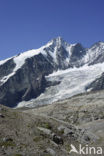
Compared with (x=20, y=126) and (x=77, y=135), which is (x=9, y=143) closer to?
(x=20, y=126)

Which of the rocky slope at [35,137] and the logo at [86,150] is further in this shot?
the logo at [86,150]

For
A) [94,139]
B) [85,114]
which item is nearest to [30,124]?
[94,139]

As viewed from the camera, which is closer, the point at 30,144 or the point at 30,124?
the point at 30,144

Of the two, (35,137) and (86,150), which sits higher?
(35,137)

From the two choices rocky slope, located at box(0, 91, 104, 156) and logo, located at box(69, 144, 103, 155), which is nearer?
rocky slope, located at box(0, 91, 104, 156)

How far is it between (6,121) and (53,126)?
804 cm

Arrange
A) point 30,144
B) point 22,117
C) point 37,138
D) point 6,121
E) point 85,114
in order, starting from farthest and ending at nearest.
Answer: point 85,114 → point 22,117 → point 6,121 → point 37,138 → point 30,144

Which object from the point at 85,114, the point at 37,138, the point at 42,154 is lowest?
the point at 42,154

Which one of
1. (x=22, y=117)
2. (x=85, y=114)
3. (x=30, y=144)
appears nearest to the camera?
(x=30, y=144)

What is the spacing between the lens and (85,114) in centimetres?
14900

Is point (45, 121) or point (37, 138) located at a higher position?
point (45, 121)

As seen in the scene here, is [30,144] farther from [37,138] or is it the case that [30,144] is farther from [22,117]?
[22,117]

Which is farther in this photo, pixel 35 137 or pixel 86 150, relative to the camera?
pixel 86 150

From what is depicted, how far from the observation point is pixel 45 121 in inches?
1683
